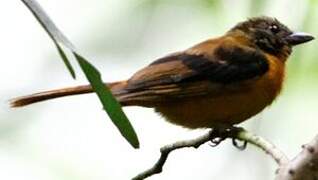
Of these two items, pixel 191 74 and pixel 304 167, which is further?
pixel 191 74

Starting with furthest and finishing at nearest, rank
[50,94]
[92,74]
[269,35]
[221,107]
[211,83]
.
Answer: [269,35], [211,83], [221,107], [50,94], [92,74]

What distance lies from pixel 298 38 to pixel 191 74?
51 cm

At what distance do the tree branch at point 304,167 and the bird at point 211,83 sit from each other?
4.51 feet

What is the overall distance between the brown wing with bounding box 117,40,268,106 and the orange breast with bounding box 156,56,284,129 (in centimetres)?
3

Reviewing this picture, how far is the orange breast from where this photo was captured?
2.94m

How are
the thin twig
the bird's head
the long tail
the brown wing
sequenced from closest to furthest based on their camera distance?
the thin twig < the long tail < the brown wing < the bird's head

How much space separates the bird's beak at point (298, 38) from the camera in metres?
2.94

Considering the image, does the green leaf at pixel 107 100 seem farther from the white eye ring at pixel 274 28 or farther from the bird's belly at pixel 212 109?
the white eye ring at pixel 274 28

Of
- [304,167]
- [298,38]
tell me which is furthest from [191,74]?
[304,167]

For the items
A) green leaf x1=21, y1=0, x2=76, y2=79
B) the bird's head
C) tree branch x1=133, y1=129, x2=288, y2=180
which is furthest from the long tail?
green leaf x1=21, y1=0, x2=76, y2=79

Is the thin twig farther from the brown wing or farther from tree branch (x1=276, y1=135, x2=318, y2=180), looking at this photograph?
the brown wing

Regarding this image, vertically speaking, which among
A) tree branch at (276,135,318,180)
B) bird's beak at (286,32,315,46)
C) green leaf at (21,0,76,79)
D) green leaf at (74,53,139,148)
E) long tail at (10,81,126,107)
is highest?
green leaf at (21,0,76,79)

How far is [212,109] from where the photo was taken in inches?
Answer: 116

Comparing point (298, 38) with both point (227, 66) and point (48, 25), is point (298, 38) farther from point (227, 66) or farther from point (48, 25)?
point (48, 25)
